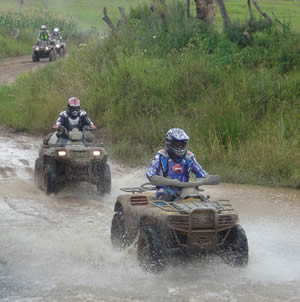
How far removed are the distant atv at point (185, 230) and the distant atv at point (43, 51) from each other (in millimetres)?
26610

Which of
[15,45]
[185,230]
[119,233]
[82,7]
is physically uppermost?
[82,7]

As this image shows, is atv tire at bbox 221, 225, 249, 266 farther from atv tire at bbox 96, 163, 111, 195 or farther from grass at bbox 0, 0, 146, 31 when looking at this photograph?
grass at bbox 0, 0, 146, 31

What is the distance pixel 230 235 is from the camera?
826cm

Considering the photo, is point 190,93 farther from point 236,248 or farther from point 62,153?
point 236,248

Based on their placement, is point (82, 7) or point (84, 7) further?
point (82, 7)

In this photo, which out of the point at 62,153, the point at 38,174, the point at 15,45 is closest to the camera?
the point at 62,153

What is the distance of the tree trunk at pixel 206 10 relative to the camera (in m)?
21.6

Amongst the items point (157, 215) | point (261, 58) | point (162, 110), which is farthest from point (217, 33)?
point (157, 215)

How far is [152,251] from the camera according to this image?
787 cm

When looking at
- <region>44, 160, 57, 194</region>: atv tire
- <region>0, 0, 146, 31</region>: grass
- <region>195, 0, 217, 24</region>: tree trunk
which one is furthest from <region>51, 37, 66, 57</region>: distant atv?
<region>44, 160, 57, 194</region>: atv tire

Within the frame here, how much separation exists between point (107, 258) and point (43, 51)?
26.5 meters

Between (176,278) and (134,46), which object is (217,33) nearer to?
(134,46)

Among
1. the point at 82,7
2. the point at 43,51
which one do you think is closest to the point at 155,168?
the point at 43,51

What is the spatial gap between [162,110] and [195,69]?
1.55 meters
